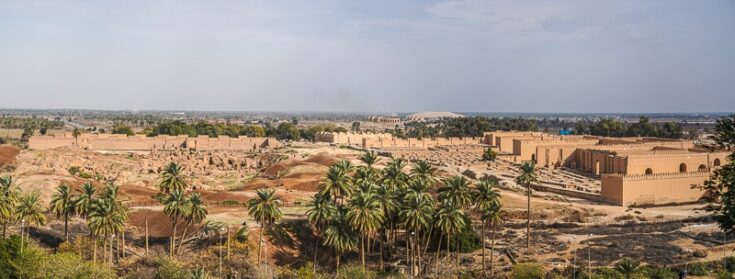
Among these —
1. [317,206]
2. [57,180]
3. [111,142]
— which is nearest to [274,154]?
[111,142]

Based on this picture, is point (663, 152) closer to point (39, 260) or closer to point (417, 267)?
point (417, 267)

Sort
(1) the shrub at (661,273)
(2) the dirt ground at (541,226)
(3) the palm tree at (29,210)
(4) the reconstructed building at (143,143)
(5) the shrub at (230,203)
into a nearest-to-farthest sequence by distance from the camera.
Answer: (1) the shrub at (661,273), (3) the palm tree at (29,210), (2) the dirt ground at (541,226), (5) the shrub at (230,203), (4) the reconstructed building at (143,143)

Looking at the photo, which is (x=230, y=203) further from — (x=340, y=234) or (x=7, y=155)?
(x=7, y=155)

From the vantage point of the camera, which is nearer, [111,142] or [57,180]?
[57,180]

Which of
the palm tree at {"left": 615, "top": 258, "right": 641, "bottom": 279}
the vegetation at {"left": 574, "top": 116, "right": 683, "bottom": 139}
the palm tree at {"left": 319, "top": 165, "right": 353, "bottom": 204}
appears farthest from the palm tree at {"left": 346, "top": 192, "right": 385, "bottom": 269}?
the vegetation at {"left": 574, "top": 116, "right": 683, "bottom": 139}

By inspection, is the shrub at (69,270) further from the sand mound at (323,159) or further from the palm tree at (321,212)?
the sand mound at (323,159)

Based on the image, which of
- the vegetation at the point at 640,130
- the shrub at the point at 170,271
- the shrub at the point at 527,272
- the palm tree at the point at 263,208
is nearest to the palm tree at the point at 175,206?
the shrub at the point at 170,271
